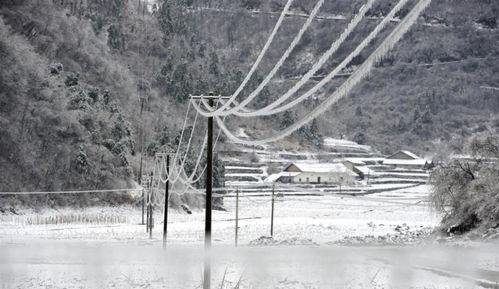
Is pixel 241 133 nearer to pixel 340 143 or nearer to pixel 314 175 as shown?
pixel 314 175

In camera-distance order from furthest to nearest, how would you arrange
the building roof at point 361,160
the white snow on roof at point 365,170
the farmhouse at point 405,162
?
the farmhouse at point 405,162
the building roof at point 361,160
the white snow on roof at point 365,170

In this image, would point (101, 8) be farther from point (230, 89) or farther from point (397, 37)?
point (397, 37)

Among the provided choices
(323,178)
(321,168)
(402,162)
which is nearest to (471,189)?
(323,178)

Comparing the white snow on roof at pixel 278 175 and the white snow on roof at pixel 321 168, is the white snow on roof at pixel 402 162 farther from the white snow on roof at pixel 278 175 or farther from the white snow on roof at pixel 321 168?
the white snow on roof at pixel 278 175

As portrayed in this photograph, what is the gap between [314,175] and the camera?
10875 centimetres

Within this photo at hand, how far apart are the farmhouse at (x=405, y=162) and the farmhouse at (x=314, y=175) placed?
2854cm

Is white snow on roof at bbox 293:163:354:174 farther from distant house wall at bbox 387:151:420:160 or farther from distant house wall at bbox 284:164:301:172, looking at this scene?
distant house wall at bbox 387:151:420:160

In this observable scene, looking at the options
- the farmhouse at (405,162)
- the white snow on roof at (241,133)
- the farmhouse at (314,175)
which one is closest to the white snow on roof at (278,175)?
the farmhouse at (314,175)

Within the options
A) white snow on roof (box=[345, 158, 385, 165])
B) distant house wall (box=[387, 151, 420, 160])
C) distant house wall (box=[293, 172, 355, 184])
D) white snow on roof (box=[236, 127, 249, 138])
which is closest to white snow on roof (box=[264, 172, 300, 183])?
distant house wall (box=[293, 172, 355, 184])

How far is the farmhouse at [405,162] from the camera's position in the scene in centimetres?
13557

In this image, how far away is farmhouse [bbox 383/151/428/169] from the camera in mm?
135575

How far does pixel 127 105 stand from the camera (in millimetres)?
85688

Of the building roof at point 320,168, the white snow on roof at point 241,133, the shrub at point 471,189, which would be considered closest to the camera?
the shrub at point 471,189

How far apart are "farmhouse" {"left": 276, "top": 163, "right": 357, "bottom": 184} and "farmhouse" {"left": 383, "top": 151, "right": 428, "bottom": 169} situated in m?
28.5
